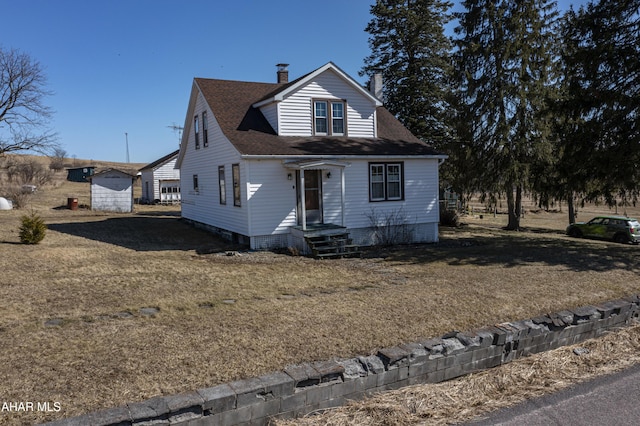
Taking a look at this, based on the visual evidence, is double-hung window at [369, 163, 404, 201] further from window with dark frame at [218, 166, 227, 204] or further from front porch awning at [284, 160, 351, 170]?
window with dark frame at [218, 166, 227, 204]

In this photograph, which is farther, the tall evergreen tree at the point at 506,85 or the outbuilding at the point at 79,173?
the outbuilding at the point at 79,173

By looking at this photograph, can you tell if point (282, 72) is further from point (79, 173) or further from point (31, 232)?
point (79, 173)

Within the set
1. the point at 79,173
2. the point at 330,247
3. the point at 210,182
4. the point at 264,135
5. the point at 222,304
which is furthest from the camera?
the point at 79,173

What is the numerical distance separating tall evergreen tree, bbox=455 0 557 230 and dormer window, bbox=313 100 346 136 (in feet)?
32.6

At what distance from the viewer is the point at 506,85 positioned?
23344 millimetres

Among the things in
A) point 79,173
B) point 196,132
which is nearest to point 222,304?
point 196,132

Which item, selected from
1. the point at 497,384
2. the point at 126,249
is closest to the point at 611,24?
the point at 497,384

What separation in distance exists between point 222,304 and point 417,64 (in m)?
21.8

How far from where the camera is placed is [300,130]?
54.7ft

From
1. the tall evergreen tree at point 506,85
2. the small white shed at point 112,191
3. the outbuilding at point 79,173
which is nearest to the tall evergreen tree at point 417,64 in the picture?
the tall evergreen tree at point 506,85

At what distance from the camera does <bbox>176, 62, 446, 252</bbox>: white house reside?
590 inches

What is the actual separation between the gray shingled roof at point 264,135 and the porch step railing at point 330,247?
2834mm

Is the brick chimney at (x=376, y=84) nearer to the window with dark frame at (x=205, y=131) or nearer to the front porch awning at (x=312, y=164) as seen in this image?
the front porch awning at (x=312, y=164)

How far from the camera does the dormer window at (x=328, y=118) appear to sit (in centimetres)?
1686
